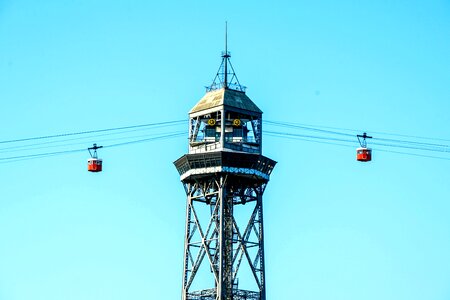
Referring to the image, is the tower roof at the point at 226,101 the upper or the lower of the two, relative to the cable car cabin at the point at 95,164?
upper

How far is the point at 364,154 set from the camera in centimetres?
16050

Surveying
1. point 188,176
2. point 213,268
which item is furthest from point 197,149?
point 213,268

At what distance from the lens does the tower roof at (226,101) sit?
18638cm

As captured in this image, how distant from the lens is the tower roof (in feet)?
611

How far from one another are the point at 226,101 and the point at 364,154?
3091 cm

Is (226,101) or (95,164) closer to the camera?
(95,164)

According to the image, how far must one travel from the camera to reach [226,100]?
611ft

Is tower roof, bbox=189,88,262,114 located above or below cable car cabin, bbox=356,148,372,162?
above

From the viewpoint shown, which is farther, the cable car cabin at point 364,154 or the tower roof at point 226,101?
the tower roof at point 226,101

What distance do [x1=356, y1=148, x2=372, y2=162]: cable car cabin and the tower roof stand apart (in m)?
29.6

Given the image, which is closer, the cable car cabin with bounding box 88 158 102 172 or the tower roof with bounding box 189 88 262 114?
the cable car cabin with bounding box 88 158 102 172

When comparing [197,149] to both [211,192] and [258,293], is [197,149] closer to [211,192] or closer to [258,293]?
[211,192]

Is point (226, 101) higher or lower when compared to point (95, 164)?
higher

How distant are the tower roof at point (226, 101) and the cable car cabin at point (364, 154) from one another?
97.0 ft
